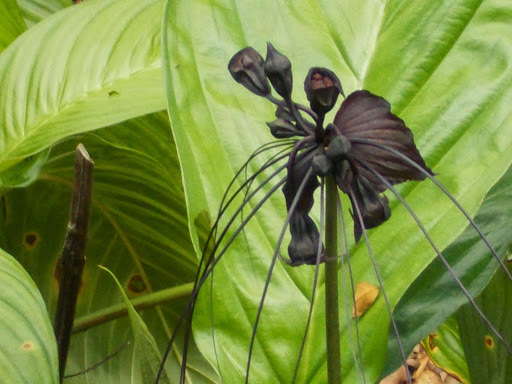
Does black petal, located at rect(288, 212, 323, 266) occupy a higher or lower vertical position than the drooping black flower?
lower

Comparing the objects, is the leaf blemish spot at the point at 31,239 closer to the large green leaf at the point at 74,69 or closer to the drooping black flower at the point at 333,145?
the large green leaf at the point at 74,69

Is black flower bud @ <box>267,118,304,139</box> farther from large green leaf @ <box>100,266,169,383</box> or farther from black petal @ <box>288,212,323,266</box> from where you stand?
large green leaf @ <box>100,266,169,383</box>

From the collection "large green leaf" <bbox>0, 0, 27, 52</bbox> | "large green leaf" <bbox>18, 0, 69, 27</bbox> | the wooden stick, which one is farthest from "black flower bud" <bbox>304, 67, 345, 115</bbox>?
"large green leaf" <bbox>18, 0, 69, 27</bbox>

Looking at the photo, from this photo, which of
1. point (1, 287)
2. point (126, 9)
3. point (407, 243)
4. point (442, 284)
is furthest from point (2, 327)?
point (126, 9)

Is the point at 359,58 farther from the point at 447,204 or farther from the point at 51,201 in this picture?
the point at 51,201

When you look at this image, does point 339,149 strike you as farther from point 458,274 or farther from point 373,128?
point 458,274

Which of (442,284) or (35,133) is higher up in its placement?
(35,133)
